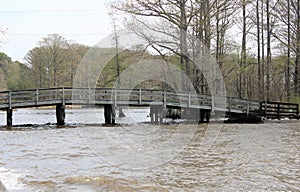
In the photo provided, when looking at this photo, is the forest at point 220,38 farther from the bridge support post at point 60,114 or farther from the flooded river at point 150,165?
the flooded river at point 150,165

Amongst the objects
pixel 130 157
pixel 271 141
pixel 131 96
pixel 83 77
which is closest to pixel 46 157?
pixel 130 157

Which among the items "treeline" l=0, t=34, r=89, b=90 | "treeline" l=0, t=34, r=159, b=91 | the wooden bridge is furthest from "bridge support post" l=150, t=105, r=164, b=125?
"treeline" l=0, t=34, r=89, b=90

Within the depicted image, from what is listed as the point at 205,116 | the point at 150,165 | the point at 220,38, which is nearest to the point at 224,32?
the point at 220,38

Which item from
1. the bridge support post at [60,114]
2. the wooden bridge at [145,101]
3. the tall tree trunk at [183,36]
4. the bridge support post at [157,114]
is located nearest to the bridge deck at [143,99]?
the wooden bridge at [145,101]

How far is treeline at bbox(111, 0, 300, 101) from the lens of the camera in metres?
24.8

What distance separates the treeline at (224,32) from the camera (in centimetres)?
2478

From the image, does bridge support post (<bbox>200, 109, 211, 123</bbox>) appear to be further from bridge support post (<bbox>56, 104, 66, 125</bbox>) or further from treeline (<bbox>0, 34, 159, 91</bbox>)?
treeline (<bbox>0, 34, 159, 91</bbox>)

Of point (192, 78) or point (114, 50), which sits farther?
point (114, 50)

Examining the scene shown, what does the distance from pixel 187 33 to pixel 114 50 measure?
9231 mm

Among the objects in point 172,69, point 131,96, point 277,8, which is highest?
point 277,8

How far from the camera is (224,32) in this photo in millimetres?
29422

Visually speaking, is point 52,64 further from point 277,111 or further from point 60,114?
point 277,111

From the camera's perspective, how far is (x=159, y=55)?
25.9 m

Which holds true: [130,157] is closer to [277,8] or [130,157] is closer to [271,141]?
[271,141]
